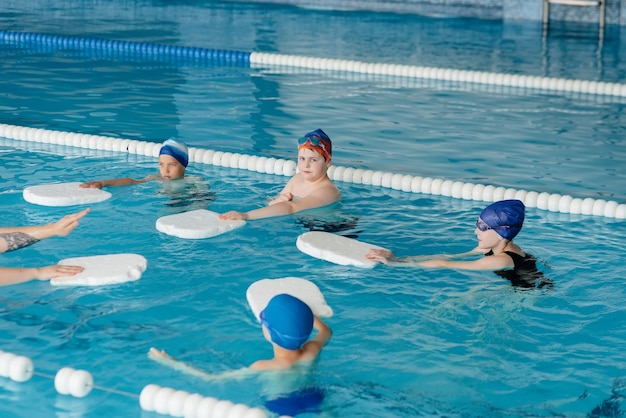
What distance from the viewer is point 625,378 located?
4227mm

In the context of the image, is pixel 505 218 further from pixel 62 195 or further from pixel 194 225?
pixel 62 195

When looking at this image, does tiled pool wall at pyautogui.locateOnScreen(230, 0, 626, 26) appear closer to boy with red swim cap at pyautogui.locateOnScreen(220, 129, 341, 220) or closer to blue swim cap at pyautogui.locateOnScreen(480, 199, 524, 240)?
boy with red swim cap at pyautogui.locateOnScreen(220, 129, 341, 220)

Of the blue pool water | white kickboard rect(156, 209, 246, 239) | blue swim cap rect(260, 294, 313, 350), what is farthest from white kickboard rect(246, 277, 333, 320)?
white kickboard rect(156, 209, 246, 239)

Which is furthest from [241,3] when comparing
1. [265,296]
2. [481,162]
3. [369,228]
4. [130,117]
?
[265,296]

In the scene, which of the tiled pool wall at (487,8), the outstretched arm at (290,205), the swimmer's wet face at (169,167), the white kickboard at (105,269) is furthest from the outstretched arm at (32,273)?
the tiled pool wall at (487,8)

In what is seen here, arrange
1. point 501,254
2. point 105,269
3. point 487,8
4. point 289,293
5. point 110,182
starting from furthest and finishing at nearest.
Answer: point 487,8 < point 110,182 < point 501,254 < point 105,269 < point 289,293

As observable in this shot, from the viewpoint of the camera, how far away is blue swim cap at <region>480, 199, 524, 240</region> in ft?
17.0

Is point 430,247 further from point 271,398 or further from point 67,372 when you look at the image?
point 67,372

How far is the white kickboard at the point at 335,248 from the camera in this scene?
17.7 ft

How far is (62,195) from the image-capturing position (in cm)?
630

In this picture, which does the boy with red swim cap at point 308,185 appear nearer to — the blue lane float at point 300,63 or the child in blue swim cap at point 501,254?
the child in blue swim cap at point 501,254

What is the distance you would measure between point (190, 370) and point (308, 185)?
257 centimetres

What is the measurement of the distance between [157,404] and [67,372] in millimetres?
430

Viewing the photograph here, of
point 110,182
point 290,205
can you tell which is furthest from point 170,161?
point 290,205
